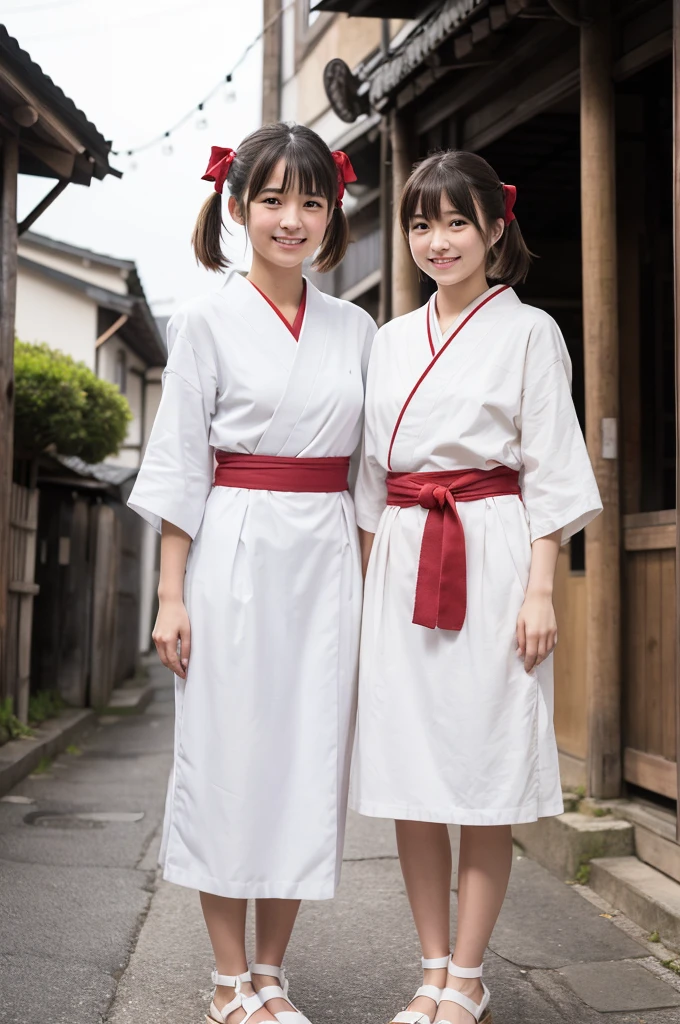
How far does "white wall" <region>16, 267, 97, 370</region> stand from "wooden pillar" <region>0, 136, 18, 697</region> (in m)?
10.7

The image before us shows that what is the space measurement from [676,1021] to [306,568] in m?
1.72

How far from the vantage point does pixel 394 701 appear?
3.05 m

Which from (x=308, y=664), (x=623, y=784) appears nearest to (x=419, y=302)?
(x=623, y=784)

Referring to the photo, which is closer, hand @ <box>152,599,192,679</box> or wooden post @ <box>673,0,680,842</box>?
hand @ <box>152,599,192,679</box>

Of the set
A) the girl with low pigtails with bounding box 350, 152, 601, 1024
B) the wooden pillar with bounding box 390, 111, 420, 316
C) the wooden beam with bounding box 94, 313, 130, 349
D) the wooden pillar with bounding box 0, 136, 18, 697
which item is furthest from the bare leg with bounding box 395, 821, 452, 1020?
the wooden beam with bounding box 94, 313, 130, 349

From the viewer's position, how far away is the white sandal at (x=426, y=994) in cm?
291

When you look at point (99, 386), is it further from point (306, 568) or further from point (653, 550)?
point (306, 568)

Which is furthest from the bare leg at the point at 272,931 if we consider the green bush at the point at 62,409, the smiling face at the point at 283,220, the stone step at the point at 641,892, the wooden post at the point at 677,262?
the green bush at the point at 62,409

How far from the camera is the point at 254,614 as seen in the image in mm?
2992

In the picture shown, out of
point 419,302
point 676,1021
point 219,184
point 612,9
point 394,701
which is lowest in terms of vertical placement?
point 676,1021

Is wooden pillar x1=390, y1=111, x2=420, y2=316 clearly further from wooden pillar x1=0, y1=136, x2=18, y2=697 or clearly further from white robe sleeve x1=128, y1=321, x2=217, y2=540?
white robe sleeve x1=128, y1=321, x2=217, y2=540

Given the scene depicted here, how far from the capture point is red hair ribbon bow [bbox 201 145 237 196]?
3.18 m

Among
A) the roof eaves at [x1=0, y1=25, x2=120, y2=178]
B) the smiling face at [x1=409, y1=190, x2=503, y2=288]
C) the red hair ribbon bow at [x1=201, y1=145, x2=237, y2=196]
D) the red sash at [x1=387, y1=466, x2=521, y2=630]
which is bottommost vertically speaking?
the red sash at [x1=387, y1=466, x2=521, y2=630]

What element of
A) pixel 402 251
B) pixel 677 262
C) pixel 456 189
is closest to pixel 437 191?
pixel 456 189
